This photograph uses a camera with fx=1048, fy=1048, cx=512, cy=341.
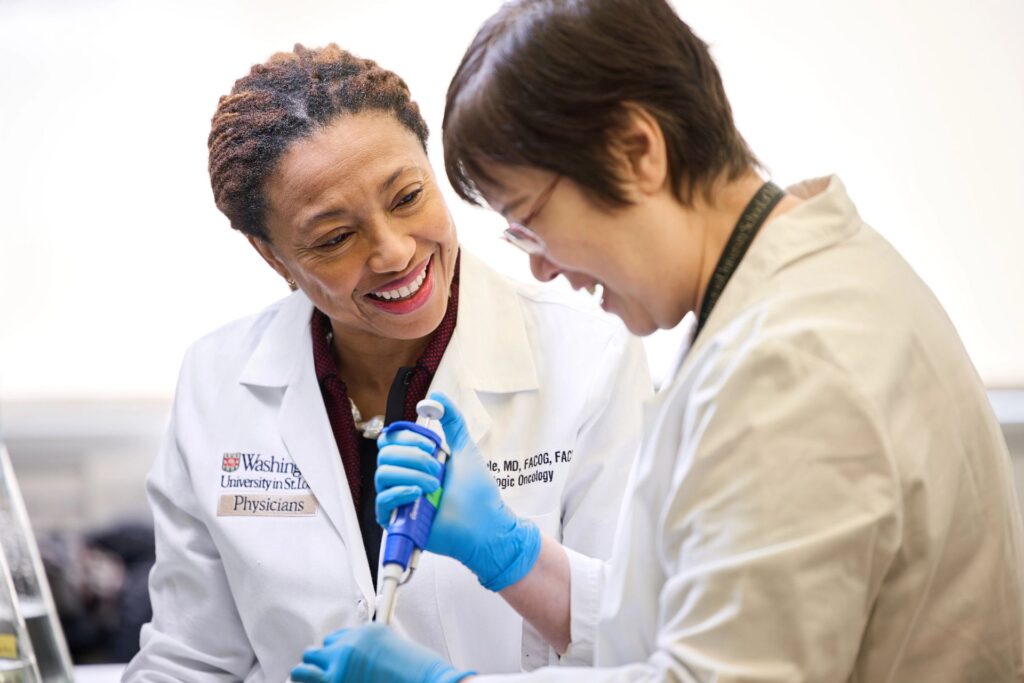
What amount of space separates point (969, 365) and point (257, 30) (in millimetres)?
2188

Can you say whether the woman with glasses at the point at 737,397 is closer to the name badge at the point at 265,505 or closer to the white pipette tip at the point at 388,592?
the white pipette tip at the point at 388,592

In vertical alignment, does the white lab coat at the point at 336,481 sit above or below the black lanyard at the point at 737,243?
below

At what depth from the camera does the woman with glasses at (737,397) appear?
891 mm

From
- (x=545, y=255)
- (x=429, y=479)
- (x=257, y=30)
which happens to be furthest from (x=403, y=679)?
(x=257, y=30)

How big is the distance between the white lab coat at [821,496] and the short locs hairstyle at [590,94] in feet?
0.41

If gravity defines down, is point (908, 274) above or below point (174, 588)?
above

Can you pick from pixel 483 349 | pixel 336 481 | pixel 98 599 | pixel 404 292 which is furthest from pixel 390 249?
pixel 98 599

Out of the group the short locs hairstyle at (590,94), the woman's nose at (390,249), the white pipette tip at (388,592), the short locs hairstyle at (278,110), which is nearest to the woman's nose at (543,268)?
the short locs hairstyle at (590,94)

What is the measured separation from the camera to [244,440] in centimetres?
177

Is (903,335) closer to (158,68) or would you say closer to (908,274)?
(908,274)

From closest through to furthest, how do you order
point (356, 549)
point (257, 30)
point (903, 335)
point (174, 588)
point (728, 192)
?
point (903, 335) → point (728, 192) → point (356, 549) → point (174, 588) → point (257, 30)

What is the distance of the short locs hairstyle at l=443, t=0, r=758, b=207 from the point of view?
3.27 feet

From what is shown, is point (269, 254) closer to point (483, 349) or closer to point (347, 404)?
point (347, 404)

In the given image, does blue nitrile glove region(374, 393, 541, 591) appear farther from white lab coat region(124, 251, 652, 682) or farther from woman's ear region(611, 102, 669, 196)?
woman's ear region(611, 102, 669, 196)
